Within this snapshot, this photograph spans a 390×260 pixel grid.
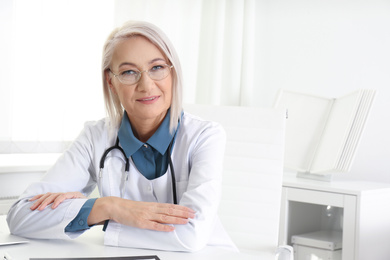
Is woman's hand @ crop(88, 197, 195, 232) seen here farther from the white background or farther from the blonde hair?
the white background

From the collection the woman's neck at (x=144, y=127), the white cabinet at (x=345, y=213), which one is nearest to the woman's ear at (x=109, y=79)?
the woman's neck at (x=144, y=127)

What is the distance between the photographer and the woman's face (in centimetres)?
132

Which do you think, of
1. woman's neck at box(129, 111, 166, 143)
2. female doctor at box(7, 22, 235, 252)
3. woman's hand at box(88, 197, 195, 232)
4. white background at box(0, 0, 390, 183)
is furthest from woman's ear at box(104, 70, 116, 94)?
white background at box(0, 0, 390, 183)

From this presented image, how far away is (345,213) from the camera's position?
1923 millimetres

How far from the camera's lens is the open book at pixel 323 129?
1.99 metres

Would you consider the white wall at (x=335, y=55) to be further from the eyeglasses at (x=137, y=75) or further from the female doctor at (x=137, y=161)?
the eyeglasses at (x=137, y=75)

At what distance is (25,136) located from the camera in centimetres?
200

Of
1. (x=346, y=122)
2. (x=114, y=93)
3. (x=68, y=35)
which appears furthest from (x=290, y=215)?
(x=68, y=35)

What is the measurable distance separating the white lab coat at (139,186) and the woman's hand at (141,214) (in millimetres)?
14

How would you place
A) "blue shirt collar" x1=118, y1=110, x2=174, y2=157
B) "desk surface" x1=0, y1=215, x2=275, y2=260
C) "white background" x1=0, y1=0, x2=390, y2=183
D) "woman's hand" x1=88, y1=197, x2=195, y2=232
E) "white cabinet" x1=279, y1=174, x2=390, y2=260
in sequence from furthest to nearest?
"white background" x1=0, y1=0, x2=390, y2=183, "white cabinet" x1=279, y1=174, x2=390, y2=260, "blue shirt collar" x1=118, y1=110, x2=174, y2=157, "woman's hand" x1=88, y1=197, x2=195, y2=232, "desk surface" x1=0, y1=215, x2=275, y2=260

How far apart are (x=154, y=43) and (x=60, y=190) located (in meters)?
0.46

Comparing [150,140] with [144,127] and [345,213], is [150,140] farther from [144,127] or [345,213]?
[345,213]

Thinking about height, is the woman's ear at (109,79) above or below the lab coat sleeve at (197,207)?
above

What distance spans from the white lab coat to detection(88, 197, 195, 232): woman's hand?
0.01m
